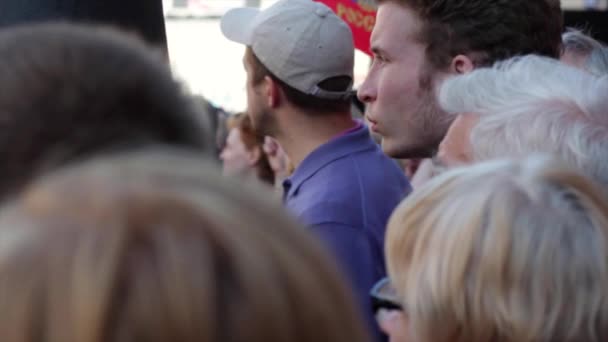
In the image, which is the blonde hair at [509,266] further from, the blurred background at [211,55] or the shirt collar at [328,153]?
the blurred background at [211,55]

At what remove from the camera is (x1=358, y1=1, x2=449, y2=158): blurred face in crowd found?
10.5ft

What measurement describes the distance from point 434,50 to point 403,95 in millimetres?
165

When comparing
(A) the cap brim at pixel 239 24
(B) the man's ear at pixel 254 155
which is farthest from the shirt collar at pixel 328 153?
(B) the man's ear at pixel 254 155

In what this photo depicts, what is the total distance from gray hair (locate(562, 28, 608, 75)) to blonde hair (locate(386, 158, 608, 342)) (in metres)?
2.37

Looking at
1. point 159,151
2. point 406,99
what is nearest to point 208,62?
point 406,99

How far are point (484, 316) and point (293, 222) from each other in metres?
0.83

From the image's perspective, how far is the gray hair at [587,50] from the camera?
402 centimetres

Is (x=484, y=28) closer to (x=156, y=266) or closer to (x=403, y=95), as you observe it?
(x=403, y=95)

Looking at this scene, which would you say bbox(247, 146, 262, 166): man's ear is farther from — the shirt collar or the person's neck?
the shirt collar

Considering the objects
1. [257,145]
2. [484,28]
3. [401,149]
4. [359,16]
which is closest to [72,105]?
[401,149]

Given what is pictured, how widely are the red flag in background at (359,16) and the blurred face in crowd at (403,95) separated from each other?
164cm

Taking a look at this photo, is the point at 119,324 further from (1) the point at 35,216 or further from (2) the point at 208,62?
(2) the point at 208,62

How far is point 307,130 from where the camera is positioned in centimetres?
330

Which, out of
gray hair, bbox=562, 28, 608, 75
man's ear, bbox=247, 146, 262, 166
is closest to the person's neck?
gray hair, bbox=562, 28, 608, 75
